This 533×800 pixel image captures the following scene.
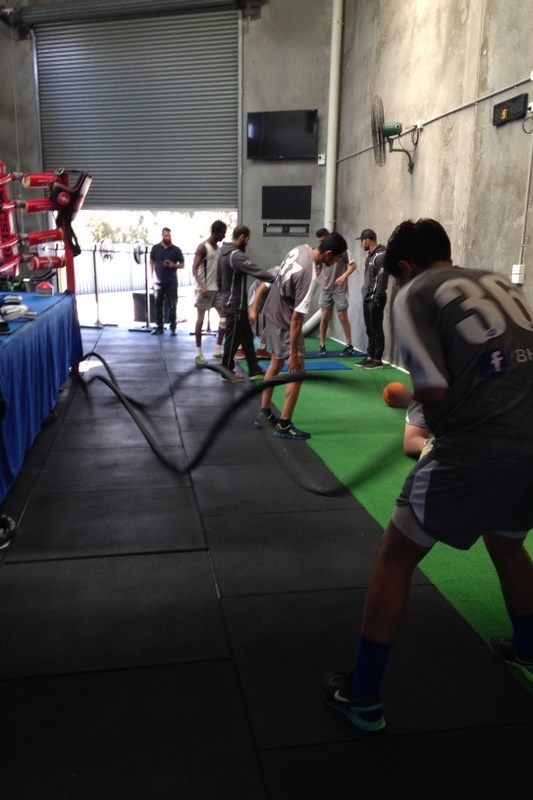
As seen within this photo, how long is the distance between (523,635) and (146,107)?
12.1m

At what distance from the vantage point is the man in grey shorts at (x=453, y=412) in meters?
1.64

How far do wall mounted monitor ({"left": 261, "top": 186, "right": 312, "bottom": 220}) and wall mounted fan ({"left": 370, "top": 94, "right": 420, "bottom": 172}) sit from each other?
258cm

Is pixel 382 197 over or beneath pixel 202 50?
beneath

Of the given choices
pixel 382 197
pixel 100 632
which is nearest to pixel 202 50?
pixel 382 197

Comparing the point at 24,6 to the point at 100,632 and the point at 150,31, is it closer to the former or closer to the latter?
the point at 150,31

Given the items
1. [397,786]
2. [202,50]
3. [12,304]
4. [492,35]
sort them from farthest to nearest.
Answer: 1. [202,50]
2. [492,35]
3. [12,304]
4. [397,786]

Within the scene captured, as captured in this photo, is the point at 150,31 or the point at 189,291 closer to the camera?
the point at 150,31

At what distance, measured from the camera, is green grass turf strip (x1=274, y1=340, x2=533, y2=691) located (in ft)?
9.09

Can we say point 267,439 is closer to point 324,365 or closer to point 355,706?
point 355,706

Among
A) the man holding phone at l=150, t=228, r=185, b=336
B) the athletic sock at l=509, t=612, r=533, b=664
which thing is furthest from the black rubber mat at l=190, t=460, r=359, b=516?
the man holding phone at l=150, t=228, r=185, b=336

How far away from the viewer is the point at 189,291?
2055 cm

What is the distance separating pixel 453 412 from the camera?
1.70m

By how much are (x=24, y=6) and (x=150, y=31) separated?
2500 mm

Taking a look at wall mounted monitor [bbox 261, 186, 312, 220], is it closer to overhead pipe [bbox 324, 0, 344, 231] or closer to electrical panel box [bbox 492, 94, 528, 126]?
overhead pipe [bbox 324, 0, 344, 231]
